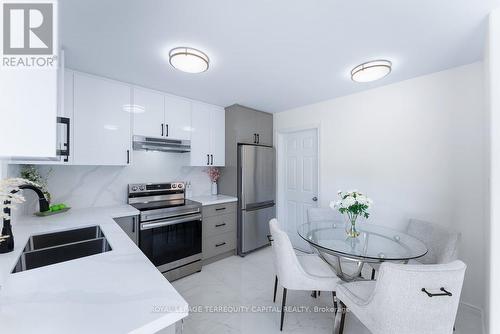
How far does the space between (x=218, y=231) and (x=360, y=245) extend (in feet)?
6.32

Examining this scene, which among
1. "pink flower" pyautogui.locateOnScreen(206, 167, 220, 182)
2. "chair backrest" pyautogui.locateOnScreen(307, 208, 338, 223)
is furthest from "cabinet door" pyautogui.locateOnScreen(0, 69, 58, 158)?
"pink flower" pyautogui.locateOnScreen(206, 167, 220, 182)

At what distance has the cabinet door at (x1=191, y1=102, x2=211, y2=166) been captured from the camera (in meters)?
3.12

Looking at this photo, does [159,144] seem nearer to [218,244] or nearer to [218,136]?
[218,136]

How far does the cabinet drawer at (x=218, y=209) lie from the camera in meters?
2.93

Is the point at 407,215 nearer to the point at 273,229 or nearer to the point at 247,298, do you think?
the point at 273,229

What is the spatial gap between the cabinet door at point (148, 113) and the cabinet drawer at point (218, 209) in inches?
48.4

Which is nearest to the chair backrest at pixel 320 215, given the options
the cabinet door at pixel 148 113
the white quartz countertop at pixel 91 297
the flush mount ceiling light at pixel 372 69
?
the flush mount ceiling light at pixel 372 69

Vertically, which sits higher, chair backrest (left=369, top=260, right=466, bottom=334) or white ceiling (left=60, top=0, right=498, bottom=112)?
white ceiling (left=60, top=0, right=498, bottom=112)

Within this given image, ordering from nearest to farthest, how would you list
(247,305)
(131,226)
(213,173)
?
(247,305), (131,226), (213,173)

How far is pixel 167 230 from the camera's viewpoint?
248 centimetres

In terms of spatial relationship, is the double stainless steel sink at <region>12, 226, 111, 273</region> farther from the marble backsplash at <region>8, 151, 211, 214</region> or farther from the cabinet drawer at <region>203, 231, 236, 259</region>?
the cabinet drawer at <region>203, 231, 236, 259</region>

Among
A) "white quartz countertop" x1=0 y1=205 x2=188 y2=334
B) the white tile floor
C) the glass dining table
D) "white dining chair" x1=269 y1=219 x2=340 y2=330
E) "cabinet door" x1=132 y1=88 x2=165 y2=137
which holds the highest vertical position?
"cabinet door" x1=132 y1=88 x2=165 y2=137

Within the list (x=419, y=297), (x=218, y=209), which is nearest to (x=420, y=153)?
(x=419, y=297)

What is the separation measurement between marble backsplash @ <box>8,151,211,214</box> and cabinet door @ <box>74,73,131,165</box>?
1.15 feet
